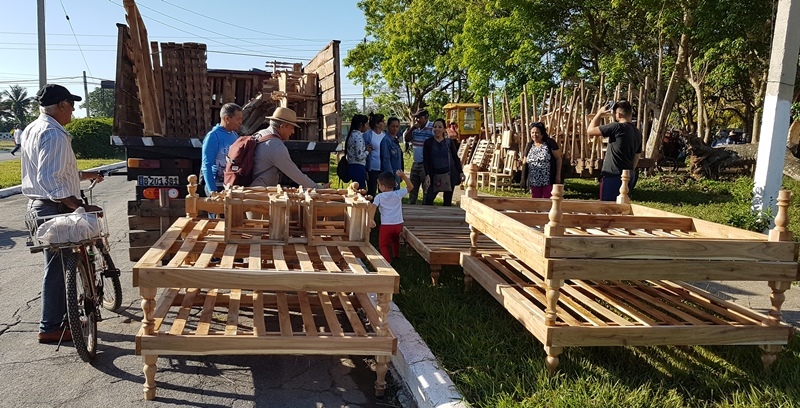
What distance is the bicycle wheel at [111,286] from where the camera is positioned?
446 centimetres

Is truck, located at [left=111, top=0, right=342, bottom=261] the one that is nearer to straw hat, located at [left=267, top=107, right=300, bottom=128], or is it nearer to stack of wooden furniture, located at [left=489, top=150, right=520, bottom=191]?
straw hat, located at [left=267, top=107, right=300, bottom=128]

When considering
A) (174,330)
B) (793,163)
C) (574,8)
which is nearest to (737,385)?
(174,330)

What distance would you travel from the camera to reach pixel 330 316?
378 centimetres

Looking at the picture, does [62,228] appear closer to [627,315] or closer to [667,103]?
[627,315]

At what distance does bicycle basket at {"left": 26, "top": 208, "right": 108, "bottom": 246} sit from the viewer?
3.61 meters

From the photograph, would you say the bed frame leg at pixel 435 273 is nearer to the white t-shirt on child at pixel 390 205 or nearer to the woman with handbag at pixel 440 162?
the white t-shirt on child at pixel 390 205

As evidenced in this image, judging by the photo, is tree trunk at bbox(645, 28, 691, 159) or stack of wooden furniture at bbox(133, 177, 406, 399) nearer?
stack of wooden furniture at bbox(133, 177, 406, 399)

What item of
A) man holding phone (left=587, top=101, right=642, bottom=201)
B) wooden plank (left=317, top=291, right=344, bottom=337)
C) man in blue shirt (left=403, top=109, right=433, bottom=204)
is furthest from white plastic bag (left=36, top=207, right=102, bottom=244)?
man in blue shirt (left=403, top=109, right=433, bottom=204)

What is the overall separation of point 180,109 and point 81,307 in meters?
4.88

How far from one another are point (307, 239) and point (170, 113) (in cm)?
511

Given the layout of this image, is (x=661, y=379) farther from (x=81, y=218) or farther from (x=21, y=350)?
(x=21, y=350)

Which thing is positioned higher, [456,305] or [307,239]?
[307,239]

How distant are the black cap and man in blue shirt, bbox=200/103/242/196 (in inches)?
56.5

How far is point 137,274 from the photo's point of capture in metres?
2.94
